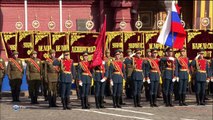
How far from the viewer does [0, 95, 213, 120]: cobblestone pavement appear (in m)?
16.2

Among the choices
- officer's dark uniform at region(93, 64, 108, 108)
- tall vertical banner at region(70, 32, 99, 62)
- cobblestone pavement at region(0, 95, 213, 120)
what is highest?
tall vertical banner at region(70, 32, 99, 62)

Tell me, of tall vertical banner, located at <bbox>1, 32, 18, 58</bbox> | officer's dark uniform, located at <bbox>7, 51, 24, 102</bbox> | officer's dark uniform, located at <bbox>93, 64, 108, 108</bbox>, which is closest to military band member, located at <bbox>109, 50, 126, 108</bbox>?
officer's dark uniform, located at <bbox>93, 64, 108, 108</bbox>

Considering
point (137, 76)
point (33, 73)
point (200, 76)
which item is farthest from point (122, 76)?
point (33, 73)

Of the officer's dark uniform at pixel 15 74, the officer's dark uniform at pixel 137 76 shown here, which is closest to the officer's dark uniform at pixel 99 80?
the officer's dark uniform at pixel 137 76

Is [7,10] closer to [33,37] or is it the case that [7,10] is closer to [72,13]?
[72,13]

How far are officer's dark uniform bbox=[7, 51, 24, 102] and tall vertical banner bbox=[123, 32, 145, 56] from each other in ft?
12.3

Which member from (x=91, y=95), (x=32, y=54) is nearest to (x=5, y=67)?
(x=32, y=54)

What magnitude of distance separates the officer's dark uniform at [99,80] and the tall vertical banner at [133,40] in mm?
3970

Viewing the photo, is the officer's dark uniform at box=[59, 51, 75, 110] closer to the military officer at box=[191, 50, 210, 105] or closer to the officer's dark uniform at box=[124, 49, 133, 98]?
the officer's dark uniform at box=[124, 49, 133, 98]

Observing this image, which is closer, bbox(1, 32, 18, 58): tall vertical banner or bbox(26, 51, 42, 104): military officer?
bbox(26, 51, 42, 104): military officer

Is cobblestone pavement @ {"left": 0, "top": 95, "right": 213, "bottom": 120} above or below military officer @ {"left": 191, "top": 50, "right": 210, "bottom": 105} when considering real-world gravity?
below

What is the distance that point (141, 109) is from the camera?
18141 millimetres

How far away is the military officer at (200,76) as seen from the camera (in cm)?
1909

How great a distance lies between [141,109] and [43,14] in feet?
31.0
